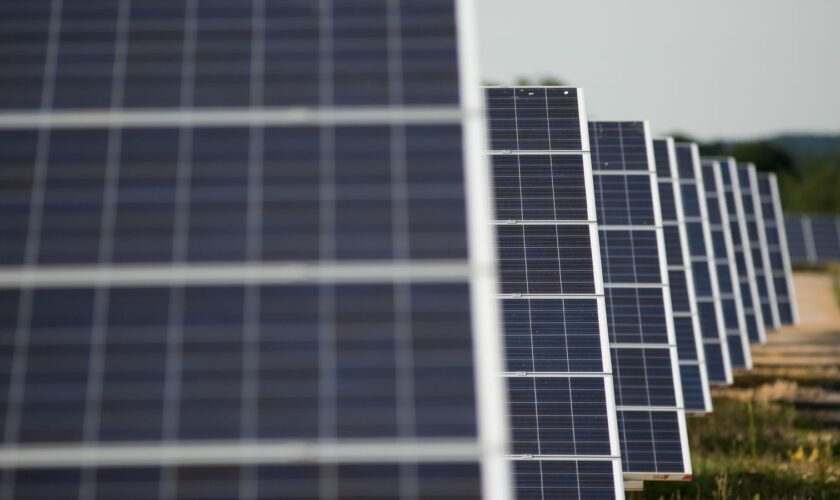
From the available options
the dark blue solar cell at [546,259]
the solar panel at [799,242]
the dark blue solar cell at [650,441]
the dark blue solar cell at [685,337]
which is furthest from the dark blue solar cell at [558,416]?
the solar panel at [799,242]

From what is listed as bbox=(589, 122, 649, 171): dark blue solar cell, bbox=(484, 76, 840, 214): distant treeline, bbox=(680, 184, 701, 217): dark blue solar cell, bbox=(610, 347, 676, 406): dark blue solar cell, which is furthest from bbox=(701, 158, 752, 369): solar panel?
bbox=(484, 76, 840, 214): distant treeline

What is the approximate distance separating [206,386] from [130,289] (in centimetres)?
131

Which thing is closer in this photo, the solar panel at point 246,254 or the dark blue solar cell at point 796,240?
the solar panel at point 246,254

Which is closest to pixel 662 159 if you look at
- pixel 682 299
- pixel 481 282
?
pixel 682 299

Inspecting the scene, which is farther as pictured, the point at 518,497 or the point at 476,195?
the point at 518,497

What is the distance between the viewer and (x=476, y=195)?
30.3 ft

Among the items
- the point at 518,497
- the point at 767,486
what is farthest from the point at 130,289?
the point at 767,486

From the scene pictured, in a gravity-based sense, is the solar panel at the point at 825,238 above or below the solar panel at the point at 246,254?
above

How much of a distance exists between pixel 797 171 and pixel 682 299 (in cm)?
8230

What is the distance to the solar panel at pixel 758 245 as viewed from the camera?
119ft

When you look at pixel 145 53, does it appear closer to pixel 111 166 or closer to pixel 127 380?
pixel 111 166

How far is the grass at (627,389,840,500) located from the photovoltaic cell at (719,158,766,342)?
388 centimetres

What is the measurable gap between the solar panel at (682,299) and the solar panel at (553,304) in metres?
7.54

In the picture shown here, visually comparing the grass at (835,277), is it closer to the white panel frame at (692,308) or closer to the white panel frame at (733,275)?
the white panel frame at (733,275)
